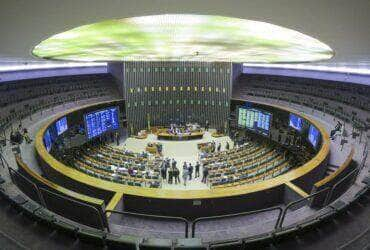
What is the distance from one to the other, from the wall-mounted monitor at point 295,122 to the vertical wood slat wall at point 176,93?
7.30m

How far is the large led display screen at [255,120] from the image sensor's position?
20672 millimetres

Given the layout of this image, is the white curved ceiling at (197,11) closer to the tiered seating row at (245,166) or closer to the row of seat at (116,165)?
the row of seat at (116,165)

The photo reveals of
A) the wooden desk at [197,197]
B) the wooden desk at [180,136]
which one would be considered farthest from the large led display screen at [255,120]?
the wooden desk at [197,197]

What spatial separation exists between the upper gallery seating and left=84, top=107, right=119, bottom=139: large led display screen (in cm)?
222

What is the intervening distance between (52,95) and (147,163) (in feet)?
35.6

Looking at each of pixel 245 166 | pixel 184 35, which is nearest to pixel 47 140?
pixel 184 35

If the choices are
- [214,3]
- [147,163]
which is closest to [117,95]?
A: [147,163]

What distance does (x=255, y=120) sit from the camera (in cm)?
2181

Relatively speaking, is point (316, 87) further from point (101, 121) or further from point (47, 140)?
point (47, 140)

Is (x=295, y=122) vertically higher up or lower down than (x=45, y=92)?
lower down

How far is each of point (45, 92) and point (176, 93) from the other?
1211 centimetres

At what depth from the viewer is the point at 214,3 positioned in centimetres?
227

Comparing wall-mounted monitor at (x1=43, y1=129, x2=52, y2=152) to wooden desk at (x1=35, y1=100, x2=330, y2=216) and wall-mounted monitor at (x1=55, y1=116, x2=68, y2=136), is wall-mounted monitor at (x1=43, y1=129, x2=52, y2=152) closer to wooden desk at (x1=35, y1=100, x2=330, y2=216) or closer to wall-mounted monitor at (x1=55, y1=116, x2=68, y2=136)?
wall-mounted monitor at (x1=55, y1=116, x2=68, y2=136)

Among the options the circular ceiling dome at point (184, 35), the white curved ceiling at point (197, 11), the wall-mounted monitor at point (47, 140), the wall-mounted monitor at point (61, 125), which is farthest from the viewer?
the wall-mounted monitor at point (61, 125)
